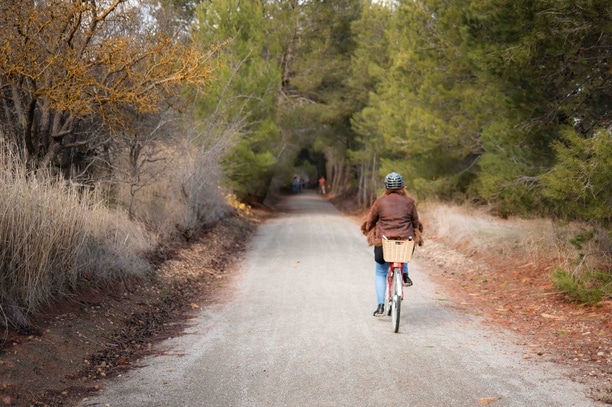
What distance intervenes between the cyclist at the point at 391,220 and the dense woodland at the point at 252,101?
6.35ft

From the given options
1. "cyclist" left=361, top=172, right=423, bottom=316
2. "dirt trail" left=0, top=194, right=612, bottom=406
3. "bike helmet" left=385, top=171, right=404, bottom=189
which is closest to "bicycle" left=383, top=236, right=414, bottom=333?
"cyclist" left=361, top=172, right=423, bottom=316

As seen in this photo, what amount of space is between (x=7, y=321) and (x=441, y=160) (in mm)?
17090

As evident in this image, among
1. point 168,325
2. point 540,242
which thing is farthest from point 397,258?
point 540,242

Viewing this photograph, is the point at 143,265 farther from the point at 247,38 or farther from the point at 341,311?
the point at 247,38

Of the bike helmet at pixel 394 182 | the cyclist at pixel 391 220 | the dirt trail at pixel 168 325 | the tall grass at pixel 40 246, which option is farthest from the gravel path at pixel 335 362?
the bike helmet at pixel 394 182

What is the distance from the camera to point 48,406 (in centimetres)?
518

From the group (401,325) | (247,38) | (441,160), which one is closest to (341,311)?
(401,325)

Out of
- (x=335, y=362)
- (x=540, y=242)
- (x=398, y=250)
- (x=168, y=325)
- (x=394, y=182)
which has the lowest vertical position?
(x=168, y=325)

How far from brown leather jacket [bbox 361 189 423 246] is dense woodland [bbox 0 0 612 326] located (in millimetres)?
1908

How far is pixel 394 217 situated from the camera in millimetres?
8336

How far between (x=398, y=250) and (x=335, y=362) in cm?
216

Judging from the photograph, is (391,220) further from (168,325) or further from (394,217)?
(168,325)

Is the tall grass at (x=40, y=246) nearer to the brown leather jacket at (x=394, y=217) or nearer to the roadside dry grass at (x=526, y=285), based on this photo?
the brown leather jacket at (x=394, y=217)

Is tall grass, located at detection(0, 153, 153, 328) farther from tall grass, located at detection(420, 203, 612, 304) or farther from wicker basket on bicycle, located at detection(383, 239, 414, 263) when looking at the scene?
tall grass, located at detection(420, 203, 612, 304)
